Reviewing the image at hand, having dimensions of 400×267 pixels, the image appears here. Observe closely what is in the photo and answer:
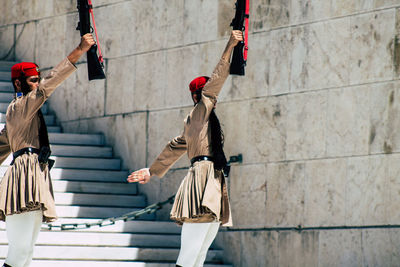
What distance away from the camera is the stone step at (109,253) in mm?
10332

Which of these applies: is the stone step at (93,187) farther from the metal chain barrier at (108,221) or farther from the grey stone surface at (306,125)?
the grey stone surface at (306,125)

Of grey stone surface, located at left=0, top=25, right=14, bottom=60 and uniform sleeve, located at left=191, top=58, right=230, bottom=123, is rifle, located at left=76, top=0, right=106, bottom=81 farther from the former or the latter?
grey stone surface, located at left=0, top=25, right=14, bottom=60

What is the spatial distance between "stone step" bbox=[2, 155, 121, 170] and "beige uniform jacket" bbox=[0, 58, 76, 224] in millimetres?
4350

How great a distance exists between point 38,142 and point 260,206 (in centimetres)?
359

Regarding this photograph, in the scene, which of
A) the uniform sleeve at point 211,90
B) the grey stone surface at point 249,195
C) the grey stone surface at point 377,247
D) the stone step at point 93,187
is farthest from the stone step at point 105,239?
the uniform sleeve at point 211,90

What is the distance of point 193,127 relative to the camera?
8.19 meters

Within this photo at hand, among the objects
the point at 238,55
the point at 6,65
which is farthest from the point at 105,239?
the point at 6,65

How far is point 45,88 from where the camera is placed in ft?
26.0

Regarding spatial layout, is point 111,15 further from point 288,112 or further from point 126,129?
point 288,112

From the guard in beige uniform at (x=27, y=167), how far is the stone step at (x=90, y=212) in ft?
11.1

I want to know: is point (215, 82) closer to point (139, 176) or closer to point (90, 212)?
point (139, 176)

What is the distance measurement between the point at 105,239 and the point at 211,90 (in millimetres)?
3427

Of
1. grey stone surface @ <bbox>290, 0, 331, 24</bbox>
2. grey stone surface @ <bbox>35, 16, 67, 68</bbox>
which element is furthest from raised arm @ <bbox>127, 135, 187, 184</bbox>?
grey stone surface @ <bbox>35, 16, 67, 68</bbox>

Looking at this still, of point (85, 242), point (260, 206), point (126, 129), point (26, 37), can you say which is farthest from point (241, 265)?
point (26, 37)
